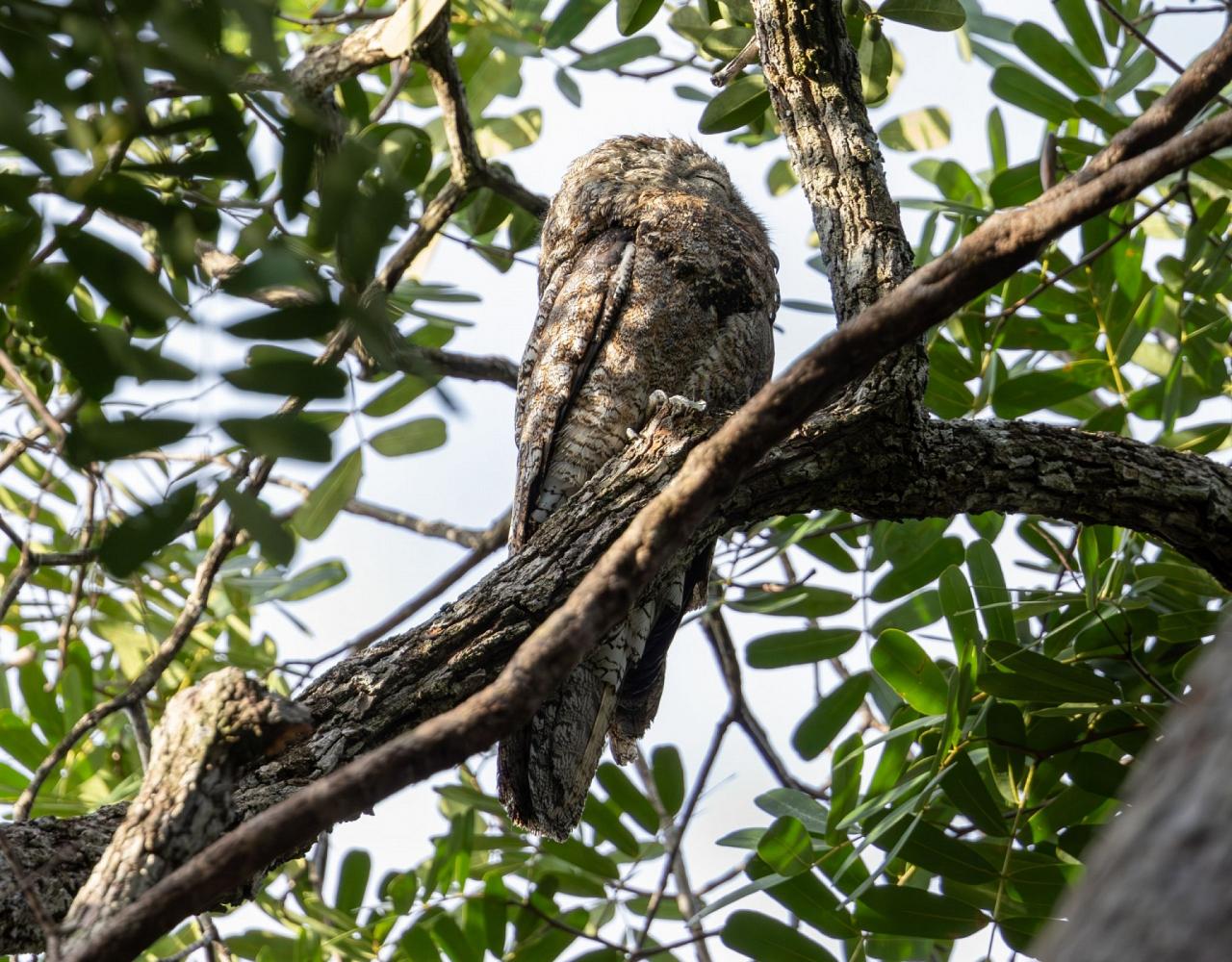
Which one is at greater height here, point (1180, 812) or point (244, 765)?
point (244, 765)

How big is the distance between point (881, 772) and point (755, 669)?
0.51 meters

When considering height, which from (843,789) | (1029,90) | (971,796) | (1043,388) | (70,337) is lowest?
(971,796)

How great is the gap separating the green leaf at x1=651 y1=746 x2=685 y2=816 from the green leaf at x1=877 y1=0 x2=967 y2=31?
184 centimetres

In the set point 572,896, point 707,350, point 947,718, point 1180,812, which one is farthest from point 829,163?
point 572,896

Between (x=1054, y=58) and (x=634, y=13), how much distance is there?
1111mm

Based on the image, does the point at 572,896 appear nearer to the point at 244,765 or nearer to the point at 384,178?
the point at 244,765

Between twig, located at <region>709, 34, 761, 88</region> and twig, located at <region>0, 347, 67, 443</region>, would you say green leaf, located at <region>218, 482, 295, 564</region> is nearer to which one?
twig, located at <region>0, 347, 67, 443</region>

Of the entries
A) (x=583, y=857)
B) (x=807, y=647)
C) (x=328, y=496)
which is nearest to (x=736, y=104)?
(x=807, y=647)

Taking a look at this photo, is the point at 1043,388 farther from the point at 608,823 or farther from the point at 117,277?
the point at 117,277

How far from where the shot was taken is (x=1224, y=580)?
2293 mm

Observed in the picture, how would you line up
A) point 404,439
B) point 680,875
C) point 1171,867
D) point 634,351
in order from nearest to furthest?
point 1171,867, point 634,351, point 404,439, point 680,875

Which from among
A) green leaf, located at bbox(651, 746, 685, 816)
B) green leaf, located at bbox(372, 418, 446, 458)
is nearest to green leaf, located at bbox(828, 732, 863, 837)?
green leaf, located at bbox(651, 746, 685, 816)

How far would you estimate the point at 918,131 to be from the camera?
12.1ft

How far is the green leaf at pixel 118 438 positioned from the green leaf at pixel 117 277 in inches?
3.7
